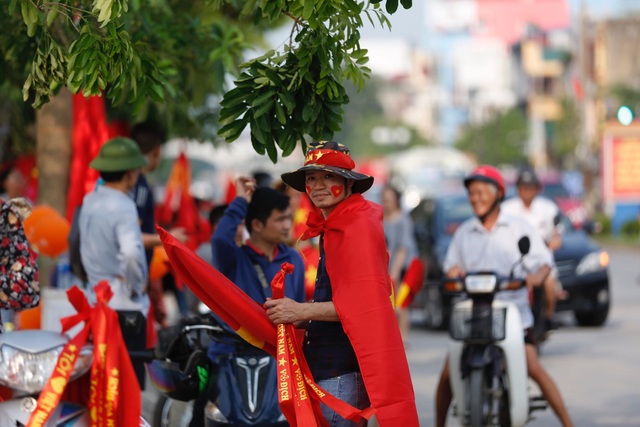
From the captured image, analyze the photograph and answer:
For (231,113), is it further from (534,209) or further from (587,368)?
(534,209)

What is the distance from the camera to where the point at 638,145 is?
183 ft

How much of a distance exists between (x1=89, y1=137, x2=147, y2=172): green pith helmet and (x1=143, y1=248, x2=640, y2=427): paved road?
3105 millimetres

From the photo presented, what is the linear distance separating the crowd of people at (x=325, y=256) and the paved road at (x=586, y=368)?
183cm

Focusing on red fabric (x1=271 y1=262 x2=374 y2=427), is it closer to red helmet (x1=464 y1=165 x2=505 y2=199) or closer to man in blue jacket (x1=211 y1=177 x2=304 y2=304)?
man in blue jacket (x1=211 y1=177 x2=304 y2=304)

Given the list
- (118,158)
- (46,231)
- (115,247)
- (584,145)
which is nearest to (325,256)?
(115,247)

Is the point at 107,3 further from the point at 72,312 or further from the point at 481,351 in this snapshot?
the point at 481,351

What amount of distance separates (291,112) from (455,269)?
325 centimetres

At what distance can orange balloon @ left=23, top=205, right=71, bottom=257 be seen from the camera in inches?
358

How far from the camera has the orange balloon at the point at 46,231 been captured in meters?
9.09

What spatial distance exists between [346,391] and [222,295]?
2.04 ft

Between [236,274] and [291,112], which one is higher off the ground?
[291,112]

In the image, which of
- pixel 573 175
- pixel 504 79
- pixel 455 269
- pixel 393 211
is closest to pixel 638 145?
pixel 573 175

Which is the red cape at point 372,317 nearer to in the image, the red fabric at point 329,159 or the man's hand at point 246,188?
the red fabric at point 329,159

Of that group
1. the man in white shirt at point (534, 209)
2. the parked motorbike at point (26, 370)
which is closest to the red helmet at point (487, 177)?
the parked motorbike at point (26, 370)
